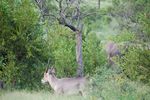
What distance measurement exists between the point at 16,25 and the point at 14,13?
0.48 meters

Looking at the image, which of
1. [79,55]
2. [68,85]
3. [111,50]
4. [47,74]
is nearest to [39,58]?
[47,74]

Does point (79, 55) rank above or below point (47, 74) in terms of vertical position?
above

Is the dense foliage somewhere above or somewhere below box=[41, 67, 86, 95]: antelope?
above

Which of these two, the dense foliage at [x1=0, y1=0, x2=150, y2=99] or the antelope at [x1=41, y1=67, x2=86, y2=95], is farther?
the antelope at [x1=41, y1=67, x2=86, y2=95]

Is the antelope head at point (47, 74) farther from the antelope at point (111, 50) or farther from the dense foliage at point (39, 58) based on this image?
the antelope at point (111, 50)

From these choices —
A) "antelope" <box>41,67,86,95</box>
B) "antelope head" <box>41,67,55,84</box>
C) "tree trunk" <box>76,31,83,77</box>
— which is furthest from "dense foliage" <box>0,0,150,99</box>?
"tree trunk" <box>76,31,83,77</box>

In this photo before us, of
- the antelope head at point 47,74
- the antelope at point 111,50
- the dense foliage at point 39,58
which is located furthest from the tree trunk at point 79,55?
the antelope at point 111,50

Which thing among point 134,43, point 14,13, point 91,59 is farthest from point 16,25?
point 91,59

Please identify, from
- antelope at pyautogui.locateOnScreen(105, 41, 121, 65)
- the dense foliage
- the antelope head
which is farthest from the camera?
antelope at pyautogui.locateOnScreen(105, 41, 121, 65)

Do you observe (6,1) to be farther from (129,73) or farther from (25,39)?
(129,73)

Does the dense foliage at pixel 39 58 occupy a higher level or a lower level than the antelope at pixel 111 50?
higher

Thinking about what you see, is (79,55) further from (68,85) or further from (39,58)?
(68,85)

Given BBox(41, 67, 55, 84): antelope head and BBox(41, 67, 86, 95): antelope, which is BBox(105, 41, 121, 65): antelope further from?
BBox(41, 67, 86, 95): antelope

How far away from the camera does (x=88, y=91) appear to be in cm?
1650
